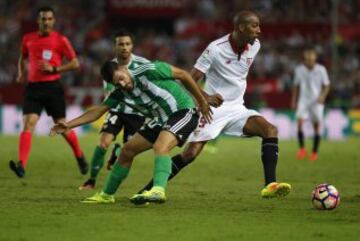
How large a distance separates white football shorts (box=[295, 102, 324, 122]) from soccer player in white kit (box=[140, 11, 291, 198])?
945 centimetres

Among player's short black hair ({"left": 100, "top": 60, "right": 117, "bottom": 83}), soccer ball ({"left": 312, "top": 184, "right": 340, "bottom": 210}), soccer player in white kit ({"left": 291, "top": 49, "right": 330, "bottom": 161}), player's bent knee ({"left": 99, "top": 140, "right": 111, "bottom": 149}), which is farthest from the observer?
soccer player in white kit ({"left": 291, "top": 49, "right": 330, "bottom": 161})

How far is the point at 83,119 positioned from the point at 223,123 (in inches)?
73.2

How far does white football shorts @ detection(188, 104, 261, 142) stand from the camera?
10.6 meters

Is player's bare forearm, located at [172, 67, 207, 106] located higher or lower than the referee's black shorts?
higher

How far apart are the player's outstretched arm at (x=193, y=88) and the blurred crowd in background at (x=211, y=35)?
19568 millimetres

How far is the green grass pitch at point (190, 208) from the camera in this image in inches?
310

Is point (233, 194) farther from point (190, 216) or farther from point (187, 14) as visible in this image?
point (187, 14)

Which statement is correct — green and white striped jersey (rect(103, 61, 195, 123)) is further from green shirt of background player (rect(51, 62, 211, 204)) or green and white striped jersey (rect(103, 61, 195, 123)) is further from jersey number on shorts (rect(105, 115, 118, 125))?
jersey number on shorts (rect(105, 115, 118, 125))

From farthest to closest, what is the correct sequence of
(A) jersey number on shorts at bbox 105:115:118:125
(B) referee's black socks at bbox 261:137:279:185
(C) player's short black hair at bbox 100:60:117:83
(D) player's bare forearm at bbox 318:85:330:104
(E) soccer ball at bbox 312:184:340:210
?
(D) player's bare forearm at bbox 318:85:330:104, (A) jersey number on shorts at bbox 105:115:118:125, (B) referee's black socks at bbox 261:137:279:185, (E) soccer ball at bbox 312:184:340:210, (C) player's short black hair at bbox 100:60:117:83

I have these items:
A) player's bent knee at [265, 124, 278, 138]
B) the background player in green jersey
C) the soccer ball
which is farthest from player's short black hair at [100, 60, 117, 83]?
the background player in green jersey

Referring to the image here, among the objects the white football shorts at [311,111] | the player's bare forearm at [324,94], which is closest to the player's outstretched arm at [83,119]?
the player's bare forearm at [324,94]

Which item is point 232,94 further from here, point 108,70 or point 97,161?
point 97,161

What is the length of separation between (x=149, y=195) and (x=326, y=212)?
1897 mm

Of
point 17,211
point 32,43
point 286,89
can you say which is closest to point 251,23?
point 17,211
